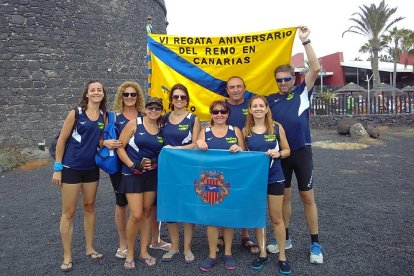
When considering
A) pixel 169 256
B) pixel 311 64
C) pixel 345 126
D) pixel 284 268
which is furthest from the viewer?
pixel 345 126

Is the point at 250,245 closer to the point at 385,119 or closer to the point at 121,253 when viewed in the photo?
the point at 121,253

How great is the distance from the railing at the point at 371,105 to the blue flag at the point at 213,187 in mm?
16809

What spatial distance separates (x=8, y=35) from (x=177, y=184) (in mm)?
10763

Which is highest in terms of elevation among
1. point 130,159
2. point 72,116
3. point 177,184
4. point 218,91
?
point 218,91

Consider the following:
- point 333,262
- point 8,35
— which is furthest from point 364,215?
point 8,35

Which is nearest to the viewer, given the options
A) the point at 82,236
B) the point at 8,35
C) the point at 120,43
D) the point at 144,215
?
the point at 144,215

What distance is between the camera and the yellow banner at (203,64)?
5.25 m

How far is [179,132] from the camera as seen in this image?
13.0 ft

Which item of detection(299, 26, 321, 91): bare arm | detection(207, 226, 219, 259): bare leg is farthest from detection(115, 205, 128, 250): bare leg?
detection(299, 26, 321, 91): bare arm

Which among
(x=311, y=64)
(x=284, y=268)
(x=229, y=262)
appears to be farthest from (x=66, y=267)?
(x=311, y=64)

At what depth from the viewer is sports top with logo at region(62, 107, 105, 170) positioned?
384cm

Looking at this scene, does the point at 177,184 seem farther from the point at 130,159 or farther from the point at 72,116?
the point at 72,116

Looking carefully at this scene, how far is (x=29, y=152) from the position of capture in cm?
1187

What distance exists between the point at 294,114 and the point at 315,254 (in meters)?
1.64
